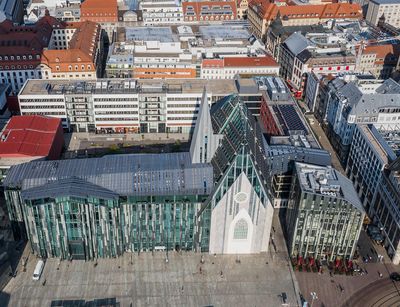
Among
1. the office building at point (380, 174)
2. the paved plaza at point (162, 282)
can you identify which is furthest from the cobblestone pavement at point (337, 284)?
the office building at point (380, 174)

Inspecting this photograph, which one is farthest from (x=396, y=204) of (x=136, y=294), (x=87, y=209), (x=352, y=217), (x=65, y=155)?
(x=65, y=155)

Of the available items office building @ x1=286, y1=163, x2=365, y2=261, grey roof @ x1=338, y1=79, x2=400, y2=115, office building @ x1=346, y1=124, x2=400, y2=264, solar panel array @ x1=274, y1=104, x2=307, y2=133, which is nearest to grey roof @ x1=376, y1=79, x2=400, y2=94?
grey roof @ x1=338, y1=79, x2=400, y2=115

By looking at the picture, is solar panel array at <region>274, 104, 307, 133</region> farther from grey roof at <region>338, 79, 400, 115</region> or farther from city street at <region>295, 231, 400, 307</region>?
city street at <region>295, 231, 400, 307</region>

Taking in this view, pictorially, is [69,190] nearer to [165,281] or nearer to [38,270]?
[38,270]

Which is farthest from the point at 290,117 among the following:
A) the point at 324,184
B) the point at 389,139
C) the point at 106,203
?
the point at 106,203

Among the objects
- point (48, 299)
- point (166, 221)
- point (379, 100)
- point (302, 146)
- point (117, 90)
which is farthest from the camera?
point (117, 90)

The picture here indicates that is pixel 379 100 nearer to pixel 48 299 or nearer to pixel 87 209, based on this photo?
pixel 87 209
